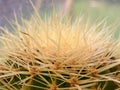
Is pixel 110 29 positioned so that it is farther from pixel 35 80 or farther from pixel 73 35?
pixel 35 80

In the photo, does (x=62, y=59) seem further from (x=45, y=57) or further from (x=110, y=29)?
(x=110, y=29)

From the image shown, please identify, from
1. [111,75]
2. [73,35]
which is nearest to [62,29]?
[73,35]

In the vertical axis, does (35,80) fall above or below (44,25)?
below

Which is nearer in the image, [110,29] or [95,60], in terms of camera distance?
[95,60]

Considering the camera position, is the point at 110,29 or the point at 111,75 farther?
the point at 110,29

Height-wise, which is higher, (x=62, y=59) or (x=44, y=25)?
(x=44, y=25)
